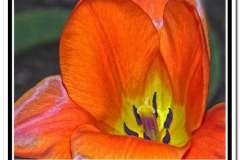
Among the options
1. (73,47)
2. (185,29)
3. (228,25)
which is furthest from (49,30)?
(228,25)

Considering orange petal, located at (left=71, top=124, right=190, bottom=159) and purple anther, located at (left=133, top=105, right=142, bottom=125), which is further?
purple anther, located at (left=133, top=105, right=142, bottom=125)

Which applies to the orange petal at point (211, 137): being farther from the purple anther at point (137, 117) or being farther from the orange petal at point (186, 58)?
the purple anther at point (137, 117)

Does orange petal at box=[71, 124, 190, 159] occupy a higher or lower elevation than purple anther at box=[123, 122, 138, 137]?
higher

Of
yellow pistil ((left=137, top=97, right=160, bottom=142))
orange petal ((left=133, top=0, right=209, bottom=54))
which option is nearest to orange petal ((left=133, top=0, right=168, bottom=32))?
orange petal ((left=133, top=0, right=209, bottom=54))

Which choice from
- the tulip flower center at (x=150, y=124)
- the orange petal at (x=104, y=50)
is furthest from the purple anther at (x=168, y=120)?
the orange petal at (x=104, y=50)

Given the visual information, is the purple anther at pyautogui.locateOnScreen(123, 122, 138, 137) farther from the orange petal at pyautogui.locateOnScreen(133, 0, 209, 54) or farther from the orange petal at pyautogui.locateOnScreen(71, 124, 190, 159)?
the orange petal at pyautogui.locateOnScreen(133, 0, 209, 54)

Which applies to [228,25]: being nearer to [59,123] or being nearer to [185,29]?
[185,29]
